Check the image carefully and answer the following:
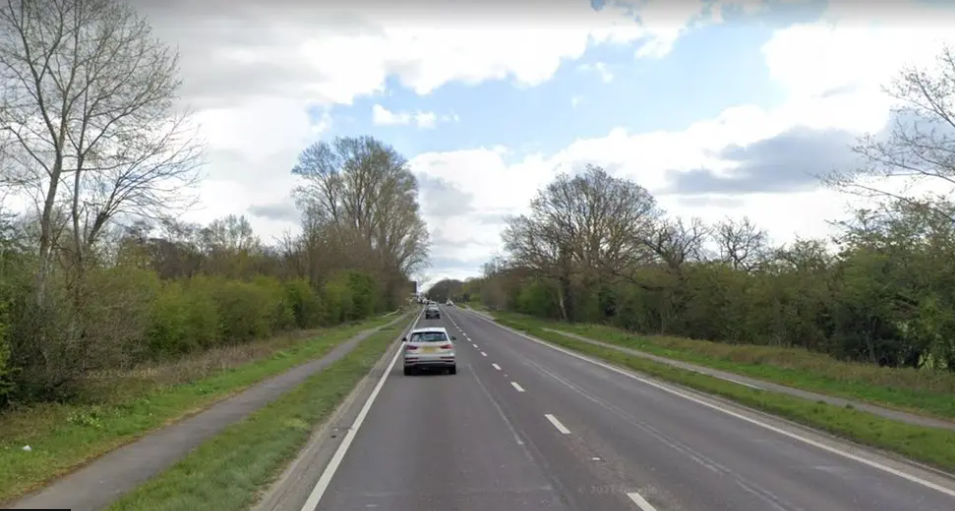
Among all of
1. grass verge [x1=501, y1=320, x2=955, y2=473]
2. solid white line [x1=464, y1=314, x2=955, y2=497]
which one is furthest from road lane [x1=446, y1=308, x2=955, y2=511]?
grass verge [x1=501, y1=320, x2=955, y2=473]

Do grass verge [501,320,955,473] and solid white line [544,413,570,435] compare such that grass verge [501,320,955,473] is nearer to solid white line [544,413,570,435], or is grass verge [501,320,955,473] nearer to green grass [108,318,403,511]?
solid white line [544,413,570,435]

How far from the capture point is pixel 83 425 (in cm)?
1210

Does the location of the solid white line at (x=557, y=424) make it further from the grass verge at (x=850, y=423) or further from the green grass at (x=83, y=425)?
the green grass at (x=83, y=425)

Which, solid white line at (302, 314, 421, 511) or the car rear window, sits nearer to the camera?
solid white line at (302, 314, 421, 511)

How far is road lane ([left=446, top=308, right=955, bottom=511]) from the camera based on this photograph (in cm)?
776

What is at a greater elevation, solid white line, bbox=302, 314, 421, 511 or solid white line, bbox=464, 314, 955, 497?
solid white line, bbox=464, 314, 955, 497

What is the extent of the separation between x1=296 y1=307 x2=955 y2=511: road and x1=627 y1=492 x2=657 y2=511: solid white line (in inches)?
0.8

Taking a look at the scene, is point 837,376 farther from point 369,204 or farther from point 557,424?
point 369,204

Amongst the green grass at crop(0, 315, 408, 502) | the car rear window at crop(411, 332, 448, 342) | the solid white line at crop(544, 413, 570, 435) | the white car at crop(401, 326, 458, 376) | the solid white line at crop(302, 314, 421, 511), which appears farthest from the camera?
the car rear window at crop(411, 332, 448, 342)

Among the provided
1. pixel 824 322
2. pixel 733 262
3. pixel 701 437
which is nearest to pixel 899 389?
pixel 701 437

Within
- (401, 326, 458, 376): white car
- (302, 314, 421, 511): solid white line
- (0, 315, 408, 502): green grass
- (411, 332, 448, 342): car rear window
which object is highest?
(411, 332, 448, 342): car rear window

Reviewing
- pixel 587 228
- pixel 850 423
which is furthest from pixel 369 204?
pixel 850 423

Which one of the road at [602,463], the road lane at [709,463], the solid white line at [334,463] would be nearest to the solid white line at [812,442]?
the road at [602,463]

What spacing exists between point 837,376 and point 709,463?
41.7 feet
